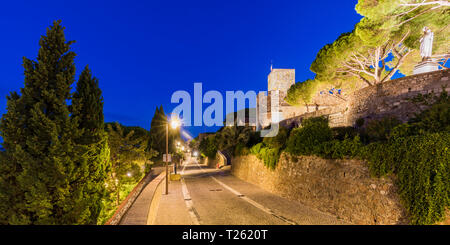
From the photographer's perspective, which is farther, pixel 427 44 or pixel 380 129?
pixel 427 44

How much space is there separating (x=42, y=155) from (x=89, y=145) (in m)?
1.44

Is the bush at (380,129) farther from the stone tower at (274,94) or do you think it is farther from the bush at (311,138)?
the stone tower at (274,94)

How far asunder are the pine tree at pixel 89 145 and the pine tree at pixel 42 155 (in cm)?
8

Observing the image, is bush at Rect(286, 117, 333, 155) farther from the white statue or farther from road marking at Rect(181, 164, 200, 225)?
the white statue

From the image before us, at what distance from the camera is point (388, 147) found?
24.3ft

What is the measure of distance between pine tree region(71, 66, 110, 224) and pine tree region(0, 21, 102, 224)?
0.25 feet

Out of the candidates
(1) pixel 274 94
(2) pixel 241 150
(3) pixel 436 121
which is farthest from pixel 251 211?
(1) pixel 274 94

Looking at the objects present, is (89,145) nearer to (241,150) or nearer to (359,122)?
(359,122)

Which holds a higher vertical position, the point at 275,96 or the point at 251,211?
the point at 275,96

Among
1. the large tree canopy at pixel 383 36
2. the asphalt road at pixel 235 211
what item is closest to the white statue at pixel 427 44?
the large tree canopy at pixel 383 36

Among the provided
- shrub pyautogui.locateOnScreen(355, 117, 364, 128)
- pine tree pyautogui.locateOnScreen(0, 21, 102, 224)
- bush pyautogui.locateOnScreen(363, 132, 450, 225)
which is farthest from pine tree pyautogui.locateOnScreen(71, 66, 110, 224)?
shrub pyautogui.locateOnScreen(355, 117, 364, 128)

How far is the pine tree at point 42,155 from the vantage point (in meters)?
6.29

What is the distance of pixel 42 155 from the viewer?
6602 mm
